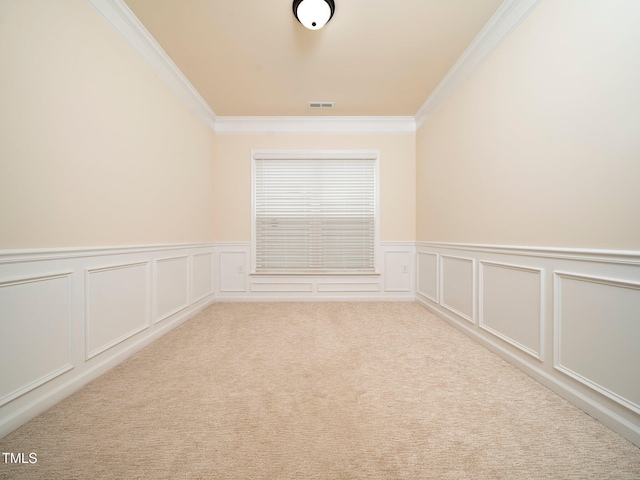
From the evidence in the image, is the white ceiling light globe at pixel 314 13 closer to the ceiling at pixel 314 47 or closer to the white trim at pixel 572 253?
the ceiling at pixel 314 47

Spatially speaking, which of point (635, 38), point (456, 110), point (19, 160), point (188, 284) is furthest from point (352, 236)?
point (19, 160)

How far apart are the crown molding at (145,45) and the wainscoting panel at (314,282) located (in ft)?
6.75

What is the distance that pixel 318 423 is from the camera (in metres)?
1.43

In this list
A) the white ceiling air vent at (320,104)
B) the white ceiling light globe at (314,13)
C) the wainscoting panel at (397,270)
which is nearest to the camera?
the white ceiling light globe at (314,13)

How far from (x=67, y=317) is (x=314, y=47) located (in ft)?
9.39

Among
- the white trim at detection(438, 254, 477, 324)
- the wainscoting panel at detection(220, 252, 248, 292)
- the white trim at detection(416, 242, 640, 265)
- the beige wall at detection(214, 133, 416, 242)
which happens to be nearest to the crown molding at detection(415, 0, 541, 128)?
the beige wall at detection(214, 133, 416, 242)

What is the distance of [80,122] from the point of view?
1825mm

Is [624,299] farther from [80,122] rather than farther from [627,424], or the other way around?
[80,122]

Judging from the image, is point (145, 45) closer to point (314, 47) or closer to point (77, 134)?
point (77, 134)

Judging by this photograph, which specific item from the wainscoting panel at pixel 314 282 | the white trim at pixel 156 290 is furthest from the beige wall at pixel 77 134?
the wainscoting panel at pixel 314 282

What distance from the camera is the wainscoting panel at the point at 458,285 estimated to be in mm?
2741

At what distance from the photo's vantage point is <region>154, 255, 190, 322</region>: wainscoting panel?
2.77 meters

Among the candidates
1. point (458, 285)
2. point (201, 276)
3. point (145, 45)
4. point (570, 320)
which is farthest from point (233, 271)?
point (570, 320)

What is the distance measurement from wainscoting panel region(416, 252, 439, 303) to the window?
69 cm
